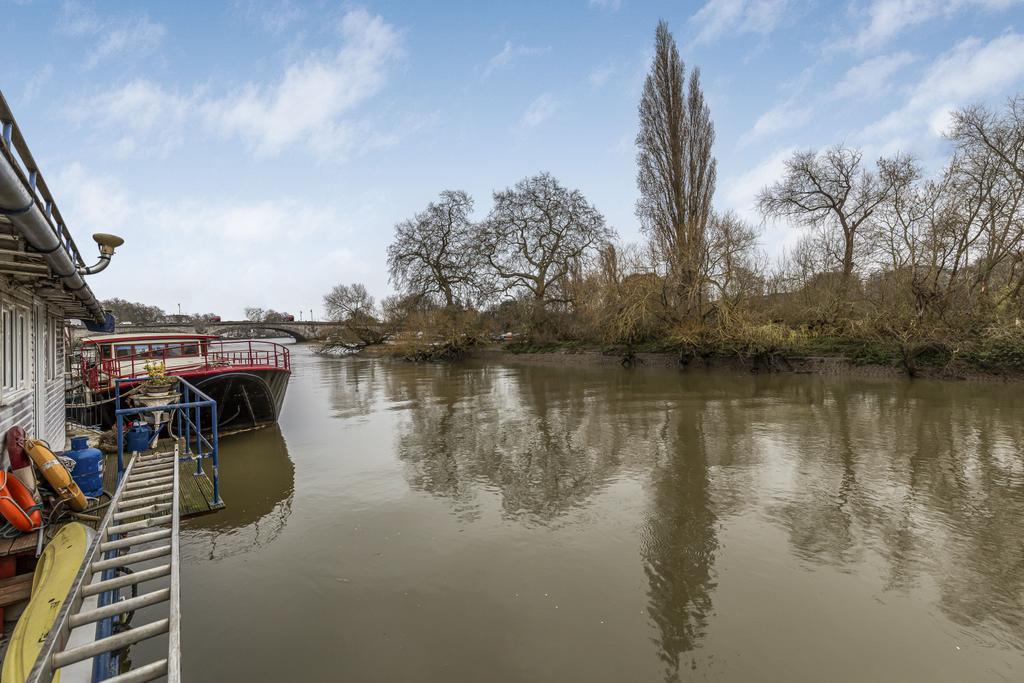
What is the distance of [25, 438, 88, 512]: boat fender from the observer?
16.6 ft

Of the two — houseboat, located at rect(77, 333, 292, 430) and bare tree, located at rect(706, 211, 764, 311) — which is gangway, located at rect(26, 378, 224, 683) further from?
bare tree, located at rect(706, 211, 764, 311)

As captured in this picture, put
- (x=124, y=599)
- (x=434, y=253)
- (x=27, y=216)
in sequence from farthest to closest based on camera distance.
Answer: (x=434, y=253) < (x=124, y=599) < (x=27, y=216)

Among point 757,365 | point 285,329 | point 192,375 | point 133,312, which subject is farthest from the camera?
point 133,312

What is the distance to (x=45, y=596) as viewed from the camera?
3.47 meters

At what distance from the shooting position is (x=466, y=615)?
422 cm

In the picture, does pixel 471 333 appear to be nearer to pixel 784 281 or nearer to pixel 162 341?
pixel 784 281

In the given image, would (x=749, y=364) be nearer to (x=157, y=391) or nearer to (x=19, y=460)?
(x=157, y=391)

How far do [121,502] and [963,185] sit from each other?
84.0ft

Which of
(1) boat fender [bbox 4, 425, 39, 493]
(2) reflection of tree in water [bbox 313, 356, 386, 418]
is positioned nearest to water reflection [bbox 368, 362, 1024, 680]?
(2) reflection of tree in water [bbox 313, 356, 386, 418]

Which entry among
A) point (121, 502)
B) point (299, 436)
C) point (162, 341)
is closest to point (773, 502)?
point (121, 502)

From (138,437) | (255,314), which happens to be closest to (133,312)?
(255,314)

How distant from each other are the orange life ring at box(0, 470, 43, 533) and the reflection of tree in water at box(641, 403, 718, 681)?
5.28 m

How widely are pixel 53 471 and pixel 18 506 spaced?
0.92 metres

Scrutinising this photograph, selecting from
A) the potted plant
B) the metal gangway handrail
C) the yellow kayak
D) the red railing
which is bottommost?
the yellow kayak
